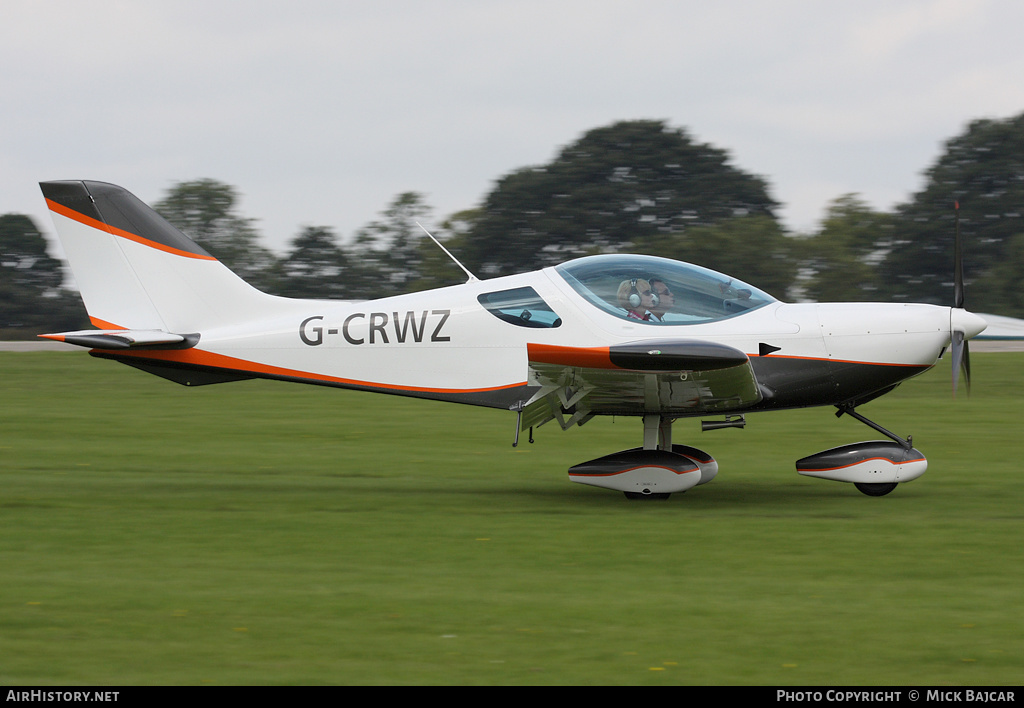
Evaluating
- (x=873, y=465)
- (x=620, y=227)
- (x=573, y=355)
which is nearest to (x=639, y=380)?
(x=573, y=355)


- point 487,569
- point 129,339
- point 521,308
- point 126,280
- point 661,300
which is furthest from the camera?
point 126,280

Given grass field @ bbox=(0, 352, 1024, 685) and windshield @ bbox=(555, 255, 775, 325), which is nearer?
grass field @ bbox=(0, 352, 1024, 685)

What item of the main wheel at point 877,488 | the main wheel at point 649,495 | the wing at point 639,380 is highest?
the wing at point 639,380

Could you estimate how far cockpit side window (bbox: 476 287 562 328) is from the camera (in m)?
8.59

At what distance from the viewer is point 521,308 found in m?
8.66

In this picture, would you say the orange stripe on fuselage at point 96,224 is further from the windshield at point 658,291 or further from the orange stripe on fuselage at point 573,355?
the orange stripe on fuselage at point 573,355

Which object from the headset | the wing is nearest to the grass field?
the wing

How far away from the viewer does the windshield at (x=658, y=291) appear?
845 centimetres

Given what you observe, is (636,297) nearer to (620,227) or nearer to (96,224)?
(96,224)

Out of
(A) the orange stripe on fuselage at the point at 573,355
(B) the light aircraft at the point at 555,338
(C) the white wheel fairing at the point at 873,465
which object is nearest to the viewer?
(A) the orange stripe on fuselage at the point at 573,355

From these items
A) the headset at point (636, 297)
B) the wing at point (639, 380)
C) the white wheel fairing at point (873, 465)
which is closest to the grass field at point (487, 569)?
the white wheel fairing at point (873, 465)

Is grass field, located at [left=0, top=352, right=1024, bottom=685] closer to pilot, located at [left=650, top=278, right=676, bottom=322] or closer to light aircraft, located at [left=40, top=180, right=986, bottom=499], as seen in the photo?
light aircraft, located at [left=40, top=180, right=986, bottom=499]

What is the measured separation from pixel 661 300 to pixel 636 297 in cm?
20

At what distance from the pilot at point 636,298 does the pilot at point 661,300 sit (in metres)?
0.02
